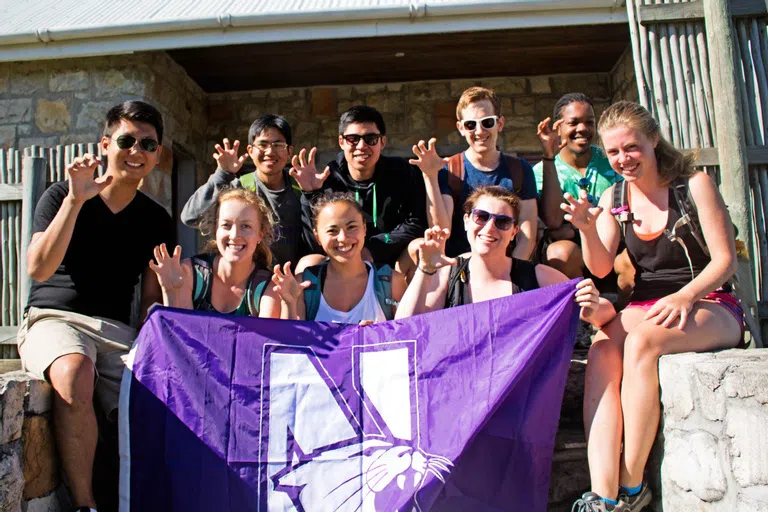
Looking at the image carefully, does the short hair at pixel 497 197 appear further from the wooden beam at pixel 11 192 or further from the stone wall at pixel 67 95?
the stone wall at pixel 67 95

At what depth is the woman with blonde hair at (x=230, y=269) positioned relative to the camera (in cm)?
343

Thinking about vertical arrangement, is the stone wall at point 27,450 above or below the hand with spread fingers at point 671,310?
below

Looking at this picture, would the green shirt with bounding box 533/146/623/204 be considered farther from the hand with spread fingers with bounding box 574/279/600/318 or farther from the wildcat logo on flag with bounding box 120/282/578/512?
the wildcat logo on flag with bounding box 120/282/578/512

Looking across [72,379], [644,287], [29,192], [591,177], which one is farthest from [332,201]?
[29,192]

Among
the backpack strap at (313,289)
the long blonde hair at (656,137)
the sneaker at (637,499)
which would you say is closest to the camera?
the sneaker at (637,499)

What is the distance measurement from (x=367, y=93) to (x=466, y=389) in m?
5.01

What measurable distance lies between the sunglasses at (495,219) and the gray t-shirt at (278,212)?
1.24 metres

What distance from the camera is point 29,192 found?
189 inches

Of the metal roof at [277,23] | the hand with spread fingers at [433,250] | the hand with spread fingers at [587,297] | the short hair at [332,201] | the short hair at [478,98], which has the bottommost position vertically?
the hand with spread fingers at [587,297]

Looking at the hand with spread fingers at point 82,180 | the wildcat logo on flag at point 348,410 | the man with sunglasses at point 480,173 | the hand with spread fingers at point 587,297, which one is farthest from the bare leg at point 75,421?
the hand with spread fingers at point 587,297

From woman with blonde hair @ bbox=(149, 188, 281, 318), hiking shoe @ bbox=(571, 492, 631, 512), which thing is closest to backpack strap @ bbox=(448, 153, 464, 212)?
woman with blonde hair @ bbox=(149, 188, 281, 318)

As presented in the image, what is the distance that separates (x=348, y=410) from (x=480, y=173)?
1.85 meters

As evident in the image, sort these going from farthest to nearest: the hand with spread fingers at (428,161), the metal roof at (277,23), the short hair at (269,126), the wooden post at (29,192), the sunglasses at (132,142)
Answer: the metal roof at (277,23), the wooden post at (29,192), the short hair at (269,126), the hand with spread fingers at (428,161), the sunglasses at (132,142)

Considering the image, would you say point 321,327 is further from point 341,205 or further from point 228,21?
point 228,21
